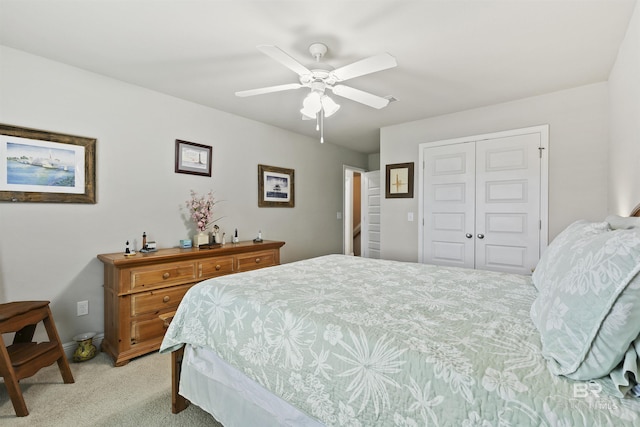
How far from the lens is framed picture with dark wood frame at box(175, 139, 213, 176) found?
3.07m

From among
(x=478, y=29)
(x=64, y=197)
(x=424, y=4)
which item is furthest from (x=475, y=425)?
(x=64, y=197)

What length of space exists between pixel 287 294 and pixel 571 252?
1.23 m

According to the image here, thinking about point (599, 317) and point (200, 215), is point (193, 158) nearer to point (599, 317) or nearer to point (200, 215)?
point (200, 215)

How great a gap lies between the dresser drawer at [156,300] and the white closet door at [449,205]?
2.89 m

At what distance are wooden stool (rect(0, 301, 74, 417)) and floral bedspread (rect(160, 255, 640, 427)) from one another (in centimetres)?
95

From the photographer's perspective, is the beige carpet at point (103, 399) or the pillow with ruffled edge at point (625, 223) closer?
Result: the pillow with ruffled edge at point (625, 223)

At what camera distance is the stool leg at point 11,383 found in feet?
5.49

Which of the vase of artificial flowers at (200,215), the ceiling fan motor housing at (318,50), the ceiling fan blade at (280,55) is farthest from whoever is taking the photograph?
the vase of artificial flowers at (200,215)

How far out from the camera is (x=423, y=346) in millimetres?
973

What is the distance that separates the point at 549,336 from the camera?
0.87 m

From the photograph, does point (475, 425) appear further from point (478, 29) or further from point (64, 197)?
point (64, 197)

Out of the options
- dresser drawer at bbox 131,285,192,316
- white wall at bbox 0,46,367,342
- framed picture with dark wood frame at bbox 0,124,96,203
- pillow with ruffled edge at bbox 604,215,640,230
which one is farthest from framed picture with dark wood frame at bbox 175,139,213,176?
pillow with ruffled edge at bbox 604,215,640,230

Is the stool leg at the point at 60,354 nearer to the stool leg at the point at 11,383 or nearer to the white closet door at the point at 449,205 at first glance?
the stool leg at the point at 11,383

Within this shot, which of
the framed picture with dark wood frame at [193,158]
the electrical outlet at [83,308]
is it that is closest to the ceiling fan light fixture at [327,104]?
the framed picture with dark wood frame at [193,158]
